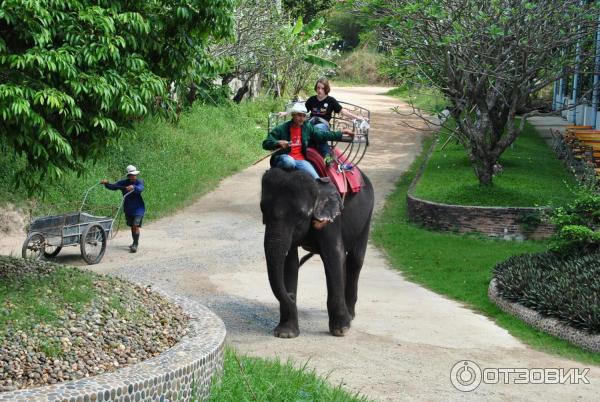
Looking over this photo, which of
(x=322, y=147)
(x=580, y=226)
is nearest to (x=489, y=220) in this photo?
(x=580, y=226)

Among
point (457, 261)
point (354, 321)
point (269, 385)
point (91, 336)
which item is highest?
point (91, 336)

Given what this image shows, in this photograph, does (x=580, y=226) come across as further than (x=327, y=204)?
Yes

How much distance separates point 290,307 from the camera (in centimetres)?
1117

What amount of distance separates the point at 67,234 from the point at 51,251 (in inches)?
47.0

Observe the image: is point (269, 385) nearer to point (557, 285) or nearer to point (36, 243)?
point (557, 285)

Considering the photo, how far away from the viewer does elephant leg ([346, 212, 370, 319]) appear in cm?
1252

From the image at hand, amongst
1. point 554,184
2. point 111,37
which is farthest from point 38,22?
point 554,184

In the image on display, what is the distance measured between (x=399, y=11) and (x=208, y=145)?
385 inches

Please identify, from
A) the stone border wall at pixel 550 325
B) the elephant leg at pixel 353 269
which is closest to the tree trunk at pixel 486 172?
the stone border wall at pixel 550 325

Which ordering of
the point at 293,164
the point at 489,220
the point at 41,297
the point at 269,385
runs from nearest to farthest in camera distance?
the point at 269,385
the point at 41,297
the point at 293,164
the point at 489,220

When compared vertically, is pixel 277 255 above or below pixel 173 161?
above

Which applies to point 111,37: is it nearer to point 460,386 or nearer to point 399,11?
point 460,386

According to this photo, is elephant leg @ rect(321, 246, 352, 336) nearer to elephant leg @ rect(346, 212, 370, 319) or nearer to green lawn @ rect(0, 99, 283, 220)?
elephant leg @ rect(346, 212, 370, 319)

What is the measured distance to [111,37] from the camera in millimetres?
8070
